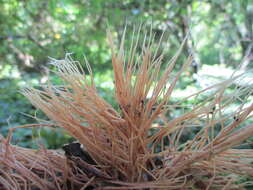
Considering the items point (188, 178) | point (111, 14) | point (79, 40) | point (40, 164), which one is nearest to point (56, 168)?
point (40, 164)

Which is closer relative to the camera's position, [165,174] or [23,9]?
[165,174]

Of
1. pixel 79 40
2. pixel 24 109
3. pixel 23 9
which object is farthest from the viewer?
pixel 79 40

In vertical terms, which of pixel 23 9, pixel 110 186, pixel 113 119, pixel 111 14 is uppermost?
pixel 23 9

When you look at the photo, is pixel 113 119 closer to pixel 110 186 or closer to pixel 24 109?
pixel 110 186

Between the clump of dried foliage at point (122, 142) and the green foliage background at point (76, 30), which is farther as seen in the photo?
the green foliage background at point (76, 30)

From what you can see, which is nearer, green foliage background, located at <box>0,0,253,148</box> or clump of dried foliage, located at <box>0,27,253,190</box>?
clump of dried foliage, located at <box>0,27,253,190</box>

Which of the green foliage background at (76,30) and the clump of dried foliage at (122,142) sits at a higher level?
the green foliage background at (76,30)

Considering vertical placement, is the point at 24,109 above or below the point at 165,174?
above

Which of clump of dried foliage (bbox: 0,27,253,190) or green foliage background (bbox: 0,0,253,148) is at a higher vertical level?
green foliage background (bbox: 0,0,253,148)

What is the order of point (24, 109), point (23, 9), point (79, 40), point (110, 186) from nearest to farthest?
1. point (110, 186)
2. point (24, 109)
3. point (23, 9)
4. point (79, 40)

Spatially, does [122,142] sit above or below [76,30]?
below

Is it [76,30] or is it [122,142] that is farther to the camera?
[76,30]
